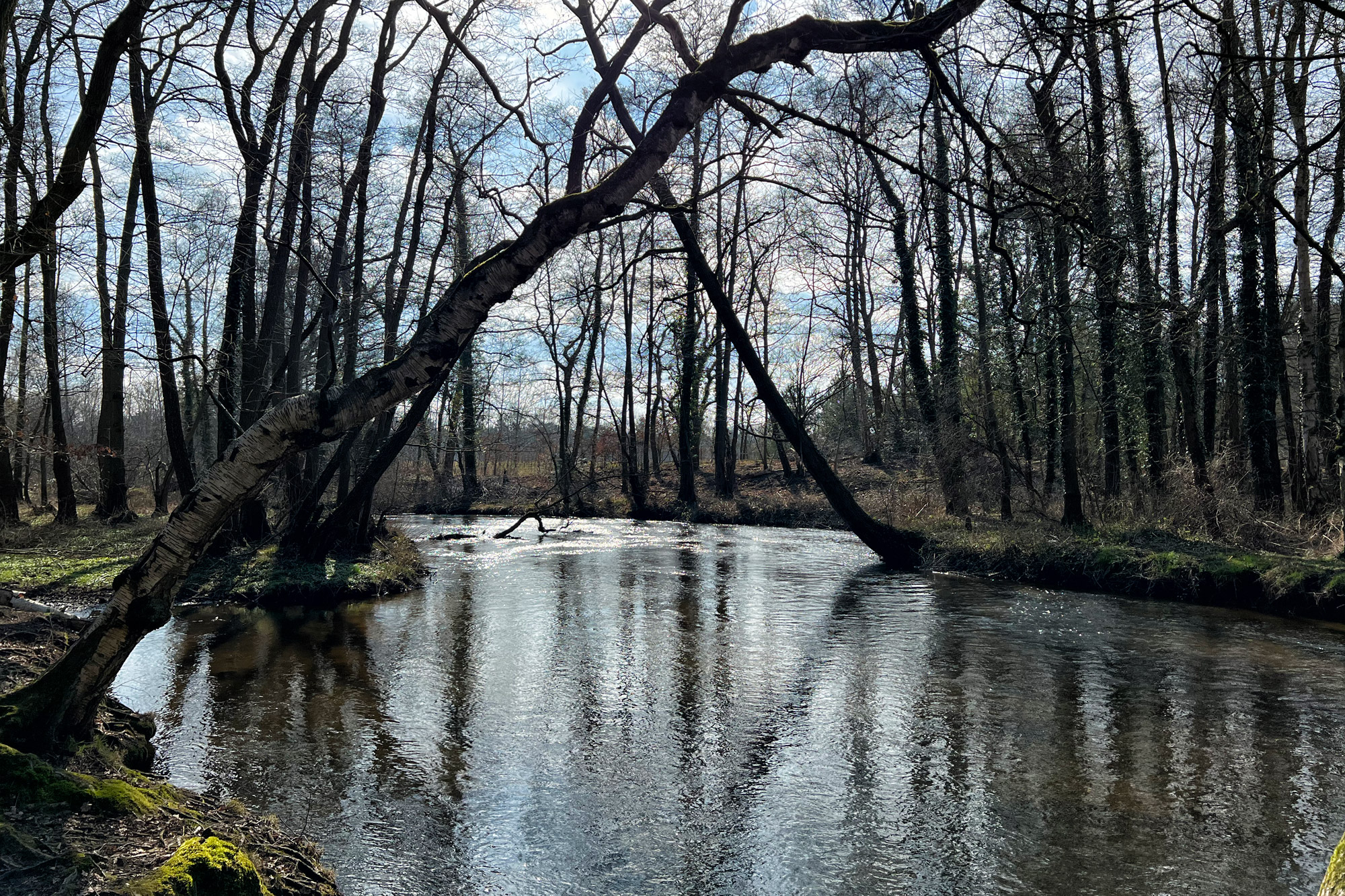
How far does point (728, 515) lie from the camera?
27094mm

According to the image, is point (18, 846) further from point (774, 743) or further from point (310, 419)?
point (774, 743)

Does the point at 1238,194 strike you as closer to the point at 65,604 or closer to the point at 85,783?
the point at 85,783

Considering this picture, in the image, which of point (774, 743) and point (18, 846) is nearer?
point (18, 846)

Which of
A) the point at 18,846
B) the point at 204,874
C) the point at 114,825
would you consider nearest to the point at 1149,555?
the point at 204,874

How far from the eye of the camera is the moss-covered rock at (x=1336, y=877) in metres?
Answer: 1.76

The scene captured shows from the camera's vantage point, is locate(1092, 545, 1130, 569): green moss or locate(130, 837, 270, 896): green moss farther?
locate(1092, 545, 1130, 569): green moss

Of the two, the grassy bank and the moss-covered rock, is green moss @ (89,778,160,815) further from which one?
the grassy bank

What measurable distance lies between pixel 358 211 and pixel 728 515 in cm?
1585

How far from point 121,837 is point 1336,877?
12.9 feet

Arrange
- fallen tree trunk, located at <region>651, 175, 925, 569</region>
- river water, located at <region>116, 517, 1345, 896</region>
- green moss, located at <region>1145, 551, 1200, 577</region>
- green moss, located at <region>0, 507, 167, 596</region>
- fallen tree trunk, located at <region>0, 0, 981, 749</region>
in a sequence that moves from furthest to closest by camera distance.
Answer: fallen tree trunk, located at <region>651, 175, 925, 569</region>, green moss, located at <region>1145, 551, 1200, 577</region>, green moss, located at <region>0, 507, 167, 596</region>, river water, located at <region>116, 517, 1345, 896</region>, fallen tree trunk, located at <region>0, 0, 981, 749</region>

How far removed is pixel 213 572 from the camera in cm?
1293

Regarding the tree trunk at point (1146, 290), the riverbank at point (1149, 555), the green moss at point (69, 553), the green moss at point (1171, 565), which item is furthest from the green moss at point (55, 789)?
the green moss at point (1171, 565)

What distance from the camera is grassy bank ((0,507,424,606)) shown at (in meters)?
11.2

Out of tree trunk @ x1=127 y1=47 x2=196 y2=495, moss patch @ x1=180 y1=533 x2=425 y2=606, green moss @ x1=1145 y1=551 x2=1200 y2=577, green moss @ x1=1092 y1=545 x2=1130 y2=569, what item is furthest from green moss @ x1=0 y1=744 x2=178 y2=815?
green moss @ x1=1092 y1=545 x2=1130 y2=569
